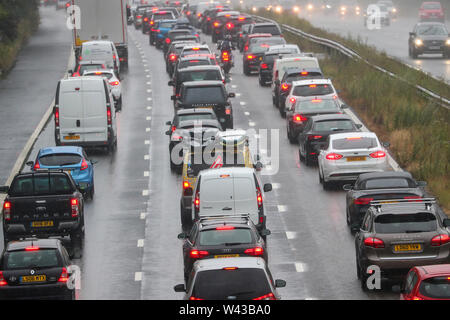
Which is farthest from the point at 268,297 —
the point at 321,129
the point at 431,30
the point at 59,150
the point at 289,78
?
the point at 431,30

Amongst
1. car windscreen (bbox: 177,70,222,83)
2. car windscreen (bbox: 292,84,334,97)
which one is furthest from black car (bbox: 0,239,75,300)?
car windscreen (bbox: 177,70,222,83)

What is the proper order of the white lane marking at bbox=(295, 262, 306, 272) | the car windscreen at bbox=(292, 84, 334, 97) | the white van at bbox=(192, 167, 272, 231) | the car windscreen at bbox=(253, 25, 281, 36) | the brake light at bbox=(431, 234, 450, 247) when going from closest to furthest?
the brake light at bbox=(431, 234, 450, 247)
the white lane marking at bbox=(295, 262, 306, 272)
the white van at bbox=(192, 167, 272, 231)
the car windscreen at bbox=(292, 84, 334, 97)
the car windscreen at bbox=(253, 25, 281, 36)

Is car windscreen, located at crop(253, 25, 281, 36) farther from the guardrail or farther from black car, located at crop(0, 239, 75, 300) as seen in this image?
black car, located at crop(0, 239, 75, 300)

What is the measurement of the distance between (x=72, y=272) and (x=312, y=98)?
18.7m

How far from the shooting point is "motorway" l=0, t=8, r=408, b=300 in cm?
2188

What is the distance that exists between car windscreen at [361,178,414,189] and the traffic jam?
0.12 ft

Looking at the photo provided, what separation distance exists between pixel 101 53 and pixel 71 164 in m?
23.6

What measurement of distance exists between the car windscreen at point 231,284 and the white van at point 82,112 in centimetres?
2083

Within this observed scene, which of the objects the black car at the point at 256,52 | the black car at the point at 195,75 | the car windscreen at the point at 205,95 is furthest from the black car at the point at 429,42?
the car windscreen at the point at 205,95

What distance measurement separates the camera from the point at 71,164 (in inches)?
1194

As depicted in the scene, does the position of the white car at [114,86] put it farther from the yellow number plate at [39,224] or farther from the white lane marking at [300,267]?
the white lane marking at [300,267]

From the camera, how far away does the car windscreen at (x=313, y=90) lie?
39.5 metres

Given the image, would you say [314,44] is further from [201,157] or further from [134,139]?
[201,157]

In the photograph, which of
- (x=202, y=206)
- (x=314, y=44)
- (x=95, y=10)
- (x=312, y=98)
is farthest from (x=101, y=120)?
(x=314, y=44)
